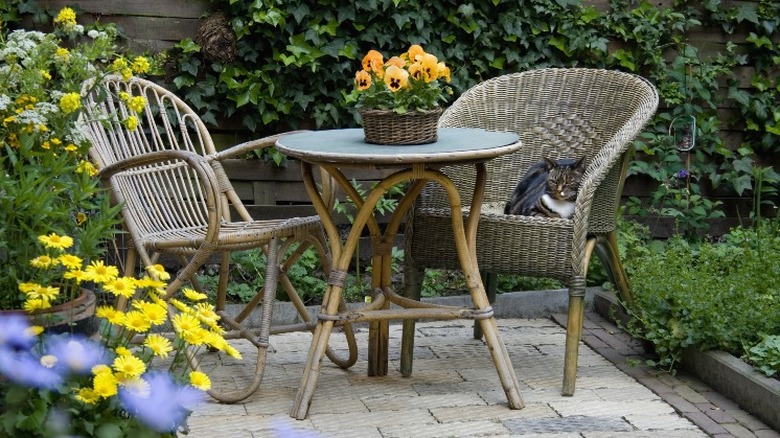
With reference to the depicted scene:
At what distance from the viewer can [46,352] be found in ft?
6.16

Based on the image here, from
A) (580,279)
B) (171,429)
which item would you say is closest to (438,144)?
(580,279)

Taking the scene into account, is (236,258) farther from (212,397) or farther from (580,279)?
(580,279)

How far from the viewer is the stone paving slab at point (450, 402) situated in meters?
3.01

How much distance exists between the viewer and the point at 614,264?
371cm

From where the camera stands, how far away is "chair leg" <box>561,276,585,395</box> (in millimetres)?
3330

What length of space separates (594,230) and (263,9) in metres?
1.86

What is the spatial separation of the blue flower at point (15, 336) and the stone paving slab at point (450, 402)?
0.89 meters

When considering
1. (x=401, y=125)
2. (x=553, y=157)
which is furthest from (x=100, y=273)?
(x=553, y=157)

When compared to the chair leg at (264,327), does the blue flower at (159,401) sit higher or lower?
higher

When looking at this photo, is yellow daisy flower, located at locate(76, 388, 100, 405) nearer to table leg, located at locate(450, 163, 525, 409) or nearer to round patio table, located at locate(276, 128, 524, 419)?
round patio table, located at locate(276, 128, 524, 419)

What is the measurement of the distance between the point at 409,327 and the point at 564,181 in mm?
705

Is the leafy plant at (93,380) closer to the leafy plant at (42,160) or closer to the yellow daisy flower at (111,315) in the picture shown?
the yellow daisy flower at (111,315)

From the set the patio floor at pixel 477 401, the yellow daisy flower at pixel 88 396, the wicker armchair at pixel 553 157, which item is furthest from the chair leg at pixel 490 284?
the yellow daisy flower at pixel 88 396

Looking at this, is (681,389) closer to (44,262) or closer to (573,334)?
(573,334)
